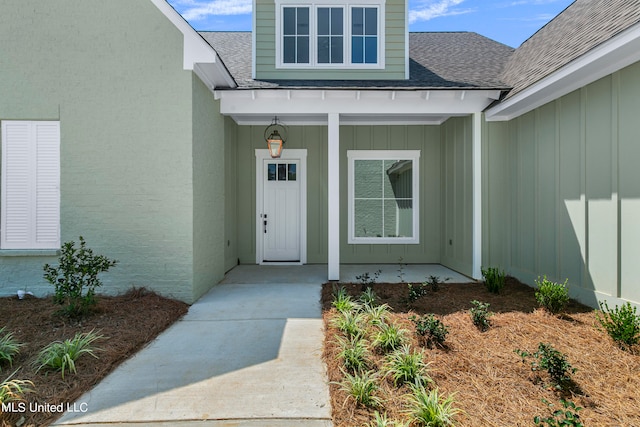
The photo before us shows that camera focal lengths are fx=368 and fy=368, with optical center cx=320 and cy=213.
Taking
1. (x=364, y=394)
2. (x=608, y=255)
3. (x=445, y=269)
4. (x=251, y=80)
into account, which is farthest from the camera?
(x=445, y=269)

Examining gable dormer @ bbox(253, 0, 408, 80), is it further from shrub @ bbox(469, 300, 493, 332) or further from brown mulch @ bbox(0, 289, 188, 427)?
shrub @ bbox(469, 300, 493, 332)

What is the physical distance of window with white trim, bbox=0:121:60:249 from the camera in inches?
204

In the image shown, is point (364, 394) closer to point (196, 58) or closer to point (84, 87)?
point (196, 58)

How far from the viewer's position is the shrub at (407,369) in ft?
9.26

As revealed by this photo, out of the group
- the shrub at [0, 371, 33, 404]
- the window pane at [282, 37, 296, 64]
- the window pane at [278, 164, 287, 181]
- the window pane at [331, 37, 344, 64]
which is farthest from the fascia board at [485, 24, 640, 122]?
the shrub at [0, 371, 33, 404]

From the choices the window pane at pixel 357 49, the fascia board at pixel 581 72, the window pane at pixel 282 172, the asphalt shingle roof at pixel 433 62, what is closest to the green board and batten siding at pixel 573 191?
the fascia board at pixel 581 72

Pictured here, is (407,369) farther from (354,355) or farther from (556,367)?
(556,367)

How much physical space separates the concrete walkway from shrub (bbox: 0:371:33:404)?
0.38m

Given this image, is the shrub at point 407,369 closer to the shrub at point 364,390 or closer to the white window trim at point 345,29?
the shrub at point 364,390

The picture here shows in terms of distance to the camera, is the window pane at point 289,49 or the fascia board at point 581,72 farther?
the window pane at point 289,49

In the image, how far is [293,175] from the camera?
8.42m

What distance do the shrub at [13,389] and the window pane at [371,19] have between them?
25.0 ft

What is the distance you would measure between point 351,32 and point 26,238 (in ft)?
21.9

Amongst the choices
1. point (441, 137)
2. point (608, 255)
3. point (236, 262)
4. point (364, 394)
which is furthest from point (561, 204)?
point (236, 262)
